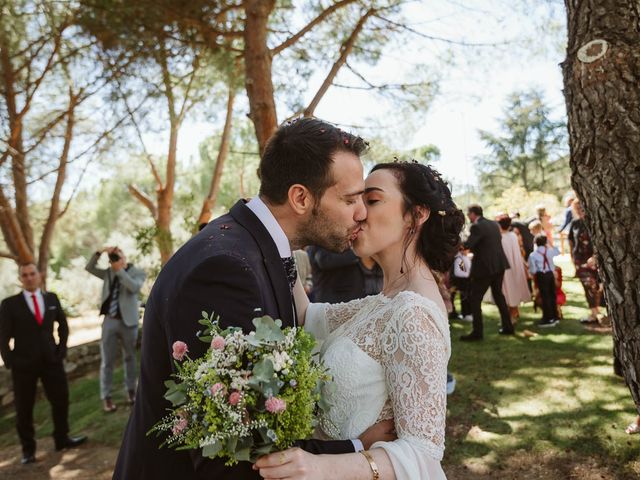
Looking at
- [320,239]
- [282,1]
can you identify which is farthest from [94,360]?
[320,239]

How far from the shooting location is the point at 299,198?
1.96 m

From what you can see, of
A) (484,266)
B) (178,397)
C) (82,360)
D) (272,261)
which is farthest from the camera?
(82,360)

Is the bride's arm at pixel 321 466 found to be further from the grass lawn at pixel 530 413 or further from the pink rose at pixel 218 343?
the grass lawn at pixel 530 413

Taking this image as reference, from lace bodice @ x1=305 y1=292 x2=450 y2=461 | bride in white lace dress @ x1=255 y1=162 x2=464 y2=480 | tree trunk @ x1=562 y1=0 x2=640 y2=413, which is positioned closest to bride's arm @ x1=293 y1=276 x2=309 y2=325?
bride in white lace dress @ x1=255 y1=162 x2=464 y2=480

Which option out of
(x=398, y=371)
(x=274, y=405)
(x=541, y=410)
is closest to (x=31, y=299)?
(x=398, y=371)

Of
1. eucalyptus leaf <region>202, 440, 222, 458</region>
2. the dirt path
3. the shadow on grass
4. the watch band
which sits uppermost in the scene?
eucalyptus leaf <region>202, 440, 222, 458</region>

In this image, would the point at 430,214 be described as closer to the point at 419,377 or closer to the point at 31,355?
the point at 419,377

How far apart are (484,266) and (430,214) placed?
588cm

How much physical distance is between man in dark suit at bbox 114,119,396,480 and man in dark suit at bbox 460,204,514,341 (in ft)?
20.1

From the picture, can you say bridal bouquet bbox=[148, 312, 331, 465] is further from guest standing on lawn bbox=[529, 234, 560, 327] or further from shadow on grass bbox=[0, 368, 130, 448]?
guest standing on lawn bbox=[529, 234, 560, 327]

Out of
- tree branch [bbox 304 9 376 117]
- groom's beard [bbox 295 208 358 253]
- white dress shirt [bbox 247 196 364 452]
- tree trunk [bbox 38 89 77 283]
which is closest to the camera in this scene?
white dress shirt [bbox 247 196 364 452]

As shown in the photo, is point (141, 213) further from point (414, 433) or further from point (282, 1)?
point (414, 433)

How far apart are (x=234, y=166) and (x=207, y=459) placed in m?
22.4

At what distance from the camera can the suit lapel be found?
1.76 metres
